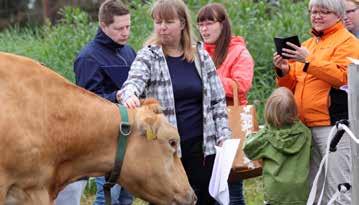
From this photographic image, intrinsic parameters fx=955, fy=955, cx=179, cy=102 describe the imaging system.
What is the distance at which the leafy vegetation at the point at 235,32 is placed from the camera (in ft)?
36.6

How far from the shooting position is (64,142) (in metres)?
5.70

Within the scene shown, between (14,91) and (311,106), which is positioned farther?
(311,106)

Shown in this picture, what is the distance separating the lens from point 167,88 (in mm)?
6453

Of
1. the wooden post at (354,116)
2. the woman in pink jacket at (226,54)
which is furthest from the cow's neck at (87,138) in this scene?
the woman in pink jacket at (226,54)

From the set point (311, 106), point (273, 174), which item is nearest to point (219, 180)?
point (273, 174)

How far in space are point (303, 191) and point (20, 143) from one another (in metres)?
2.08

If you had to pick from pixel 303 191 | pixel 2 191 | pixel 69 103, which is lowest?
pixel 303 191

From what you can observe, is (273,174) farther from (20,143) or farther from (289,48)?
(20,143)

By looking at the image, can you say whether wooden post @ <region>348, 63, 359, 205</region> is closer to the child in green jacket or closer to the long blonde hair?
the child in green jacket

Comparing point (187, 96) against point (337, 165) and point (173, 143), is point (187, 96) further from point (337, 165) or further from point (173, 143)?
point (337, 165)

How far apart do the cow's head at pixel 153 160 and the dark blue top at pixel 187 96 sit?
0.64 metres

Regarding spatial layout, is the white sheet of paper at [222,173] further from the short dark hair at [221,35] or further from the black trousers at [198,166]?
the short dark hair at [221,35]

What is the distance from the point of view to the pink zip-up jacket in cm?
727

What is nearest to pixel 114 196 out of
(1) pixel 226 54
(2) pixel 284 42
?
(1) pixel 226 54
